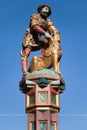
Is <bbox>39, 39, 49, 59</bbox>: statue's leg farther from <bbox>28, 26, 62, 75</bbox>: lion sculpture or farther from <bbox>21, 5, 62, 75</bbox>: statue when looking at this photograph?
<bbox>28, 26, 62, 75</bbox>: lion sculpture

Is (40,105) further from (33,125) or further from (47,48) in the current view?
(47,48)

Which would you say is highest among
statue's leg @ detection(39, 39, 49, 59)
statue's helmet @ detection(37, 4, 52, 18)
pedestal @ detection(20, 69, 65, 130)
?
statue's helmet @ detection(37, 4, 52, 18)

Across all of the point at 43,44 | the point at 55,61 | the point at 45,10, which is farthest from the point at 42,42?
the point at 45,10

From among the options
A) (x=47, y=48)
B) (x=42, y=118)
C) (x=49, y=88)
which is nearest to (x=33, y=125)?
(x=42, y=118)

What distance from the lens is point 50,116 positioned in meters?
15.8

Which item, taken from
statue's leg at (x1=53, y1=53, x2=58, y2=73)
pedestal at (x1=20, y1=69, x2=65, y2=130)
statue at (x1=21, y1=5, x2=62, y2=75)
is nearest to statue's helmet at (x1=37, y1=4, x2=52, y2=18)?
statue at (x1=21, y1=5, x2=62, y2=75)

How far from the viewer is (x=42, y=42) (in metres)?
17.5

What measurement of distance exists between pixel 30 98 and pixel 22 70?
4.02 ft

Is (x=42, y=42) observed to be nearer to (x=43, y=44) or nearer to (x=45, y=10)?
(x=43, y=44)

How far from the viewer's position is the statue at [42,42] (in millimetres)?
16906

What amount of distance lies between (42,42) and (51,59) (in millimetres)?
986

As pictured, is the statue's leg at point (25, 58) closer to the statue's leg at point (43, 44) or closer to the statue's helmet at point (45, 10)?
the statue's leg at point (43, 44)

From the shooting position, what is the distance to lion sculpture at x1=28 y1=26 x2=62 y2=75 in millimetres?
16802

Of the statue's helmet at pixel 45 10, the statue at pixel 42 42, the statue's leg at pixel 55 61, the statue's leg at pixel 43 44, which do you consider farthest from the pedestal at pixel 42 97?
the statue's helmet at pixel 45 10
